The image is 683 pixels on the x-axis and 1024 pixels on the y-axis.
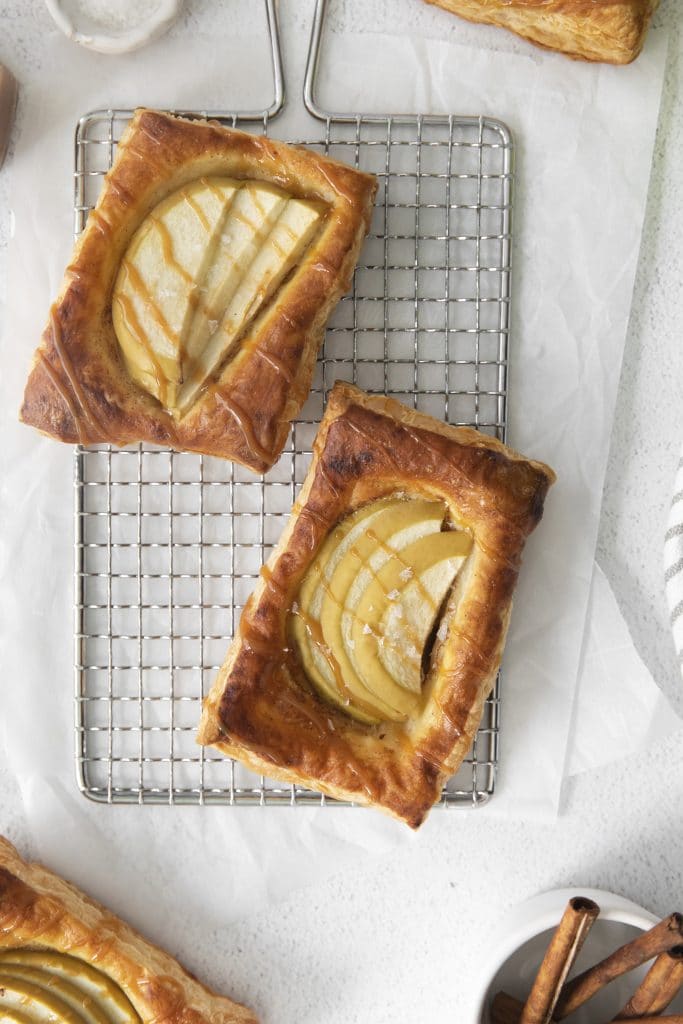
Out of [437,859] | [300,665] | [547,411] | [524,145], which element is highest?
[524,145]

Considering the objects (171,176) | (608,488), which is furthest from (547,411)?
(171,176)

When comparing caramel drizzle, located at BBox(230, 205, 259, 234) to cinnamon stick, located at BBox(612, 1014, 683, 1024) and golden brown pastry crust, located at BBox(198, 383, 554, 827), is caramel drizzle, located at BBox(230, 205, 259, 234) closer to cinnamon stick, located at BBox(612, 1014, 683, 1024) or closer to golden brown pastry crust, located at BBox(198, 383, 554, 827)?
golden brown pastry crust, located at BBox(198, 383, 554, 827)

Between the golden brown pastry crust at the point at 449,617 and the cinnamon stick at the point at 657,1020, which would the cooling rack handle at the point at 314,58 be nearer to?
the golden brown pastry crust at the point at 449,617

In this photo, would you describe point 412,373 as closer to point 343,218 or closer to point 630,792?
point 343,218

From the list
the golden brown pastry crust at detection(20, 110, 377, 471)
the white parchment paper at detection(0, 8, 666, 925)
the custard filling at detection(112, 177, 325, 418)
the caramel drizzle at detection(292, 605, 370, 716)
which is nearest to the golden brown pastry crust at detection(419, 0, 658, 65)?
the white parchment paper at detection(0, 8, 666, 925)

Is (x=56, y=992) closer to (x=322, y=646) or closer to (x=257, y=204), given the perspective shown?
(x=322, y=646)

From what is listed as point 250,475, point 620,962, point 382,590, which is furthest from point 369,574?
point 620,962
